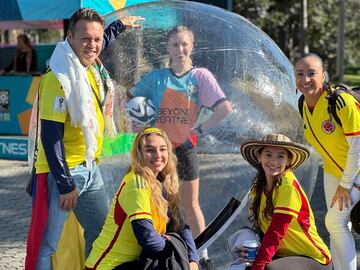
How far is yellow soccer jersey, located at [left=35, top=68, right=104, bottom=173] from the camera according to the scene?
3.67 meters

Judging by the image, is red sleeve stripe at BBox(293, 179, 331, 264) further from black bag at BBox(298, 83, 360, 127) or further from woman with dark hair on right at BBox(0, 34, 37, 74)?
woman with dark hair on right at BBox(0, 34, 37, 74)

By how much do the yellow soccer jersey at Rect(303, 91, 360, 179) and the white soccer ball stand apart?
1.02 m

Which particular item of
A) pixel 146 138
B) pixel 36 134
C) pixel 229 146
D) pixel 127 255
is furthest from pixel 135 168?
pixel 229 146

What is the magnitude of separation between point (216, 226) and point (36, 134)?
4.80 ft

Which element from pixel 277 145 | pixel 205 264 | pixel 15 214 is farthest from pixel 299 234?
pixel 15 214

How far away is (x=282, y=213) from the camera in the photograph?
3.76 m

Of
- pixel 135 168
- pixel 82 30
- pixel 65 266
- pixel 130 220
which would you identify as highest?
pixel 82 30

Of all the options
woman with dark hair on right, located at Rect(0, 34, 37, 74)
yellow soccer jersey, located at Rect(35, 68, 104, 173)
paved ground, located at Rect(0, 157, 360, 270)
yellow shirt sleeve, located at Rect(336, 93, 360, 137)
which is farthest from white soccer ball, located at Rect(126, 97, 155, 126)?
woman with dark hair on right, located at Rect(0, 34, 37, 74)

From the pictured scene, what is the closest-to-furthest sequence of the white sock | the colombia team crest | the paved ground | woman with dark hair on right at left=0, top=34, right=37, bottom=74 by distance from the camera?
1. the colombia team crest
2. the white sock
3. the paved ground
4. woman with dark hair on right at left=0, top=34, right=37, bottom=74

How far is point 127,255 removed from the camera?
3619 millimetres

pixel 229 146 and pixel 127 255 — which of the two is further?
pixel 229 146

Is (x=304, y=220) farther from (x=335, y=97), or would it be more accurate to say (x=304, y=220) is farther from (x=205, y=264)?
(x=205, y=264)

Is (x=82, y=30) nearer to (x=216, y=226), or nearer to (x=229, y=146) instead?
(x=229, y=146)

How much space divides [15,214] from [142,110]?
3.07 meters
